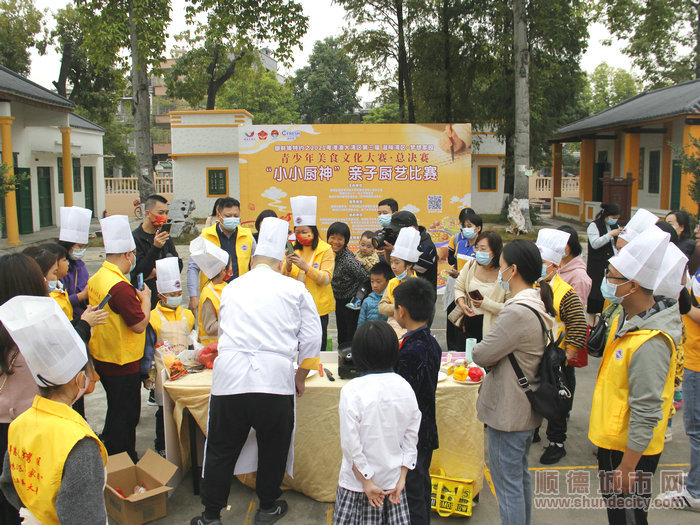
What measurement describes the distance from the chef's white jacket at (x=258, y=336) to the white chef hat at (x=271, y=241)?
21 centimetres

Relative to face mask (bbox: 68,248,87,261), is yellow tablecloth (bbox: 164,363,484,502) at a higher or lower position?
lower

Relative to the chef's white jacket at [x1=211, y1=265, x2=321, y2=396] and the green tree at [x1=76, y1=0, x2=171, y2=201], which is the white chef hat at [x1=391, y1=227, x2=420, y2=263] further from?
the green tree at [x1=76, y1=0, x2=171, y2=201]

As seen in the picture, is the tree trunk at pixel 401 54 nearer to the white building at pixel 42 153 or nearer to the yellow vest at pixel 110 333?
the white building at pixel 42 153

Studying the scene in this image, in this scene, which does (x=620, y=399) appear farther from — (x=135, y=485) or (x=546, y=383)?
(x=135, y=485)

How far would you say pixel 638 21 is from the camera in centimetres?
2267

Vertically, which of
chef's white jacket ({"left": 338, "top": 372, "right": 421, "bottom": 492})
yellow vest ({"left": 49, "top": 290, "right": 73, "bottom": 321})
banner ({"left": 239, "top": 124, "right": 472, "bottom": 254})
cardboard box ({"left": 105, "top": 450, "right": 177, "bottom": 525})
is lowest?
cardboard box ({"left": 105, "top": 450, "right": 177, "bottom": 525})

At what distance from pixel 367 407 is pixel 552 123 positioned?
2247 centimetres

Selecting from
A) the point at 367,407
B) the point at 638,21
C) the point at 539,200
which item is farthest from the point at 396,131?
the point at 539,200

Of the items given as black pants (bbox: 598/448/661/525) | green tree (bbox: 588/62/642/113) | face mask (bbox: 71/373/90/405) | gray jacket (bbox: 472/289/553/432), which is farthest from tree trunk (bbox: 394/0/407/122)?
green tree (bbox: 588/62/642/113)

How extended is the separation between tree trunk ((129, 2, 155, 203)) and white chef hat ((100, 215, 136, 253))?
13402 mm

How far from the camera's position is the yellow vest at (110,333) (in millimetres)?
3830

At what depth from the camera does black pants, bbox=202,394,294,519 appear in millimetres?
3385

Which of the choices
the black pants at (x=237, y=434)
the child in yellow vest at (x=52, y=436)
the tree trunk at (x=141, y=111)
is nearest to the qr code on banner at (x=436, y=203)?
the black pants at (x=237, y=434)

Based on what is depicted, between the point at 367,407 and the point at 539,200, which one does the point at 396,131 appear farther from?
the point at 539,200
